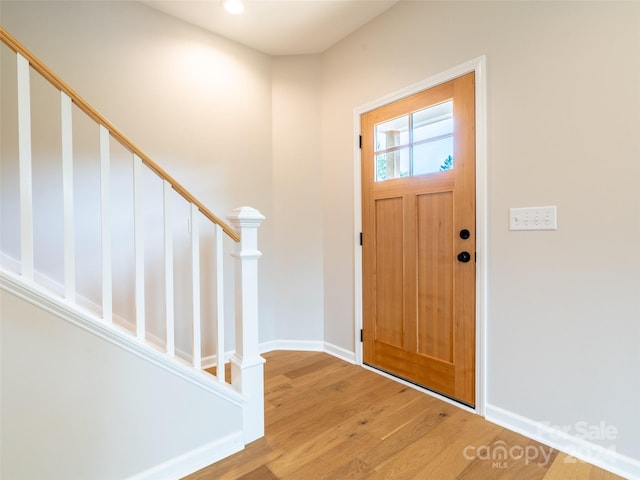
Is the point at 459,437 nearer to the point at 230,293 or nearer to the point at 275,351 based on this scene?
the point at 275,351


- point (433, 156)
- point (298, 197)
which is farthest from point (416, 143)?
point (298, 197)

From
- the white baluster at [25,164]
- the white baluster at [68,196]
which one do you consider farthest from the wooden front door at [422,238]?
the white baluster at [25,164]

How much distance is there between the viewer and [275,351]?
291 cm

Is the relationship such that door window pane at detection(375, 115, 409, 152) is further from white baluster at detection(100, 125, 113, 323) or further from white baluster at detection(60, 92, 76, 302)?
white baluster at detection(60, 92, 76, 302)

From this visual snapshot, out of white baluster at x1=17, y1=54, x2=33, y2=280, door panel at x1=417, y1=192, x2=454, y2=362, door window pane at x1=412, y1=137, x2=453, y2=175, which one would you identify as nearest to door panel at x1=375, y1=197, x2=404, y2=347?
door panel at x1=417, y1=192, x2=454, y2=362

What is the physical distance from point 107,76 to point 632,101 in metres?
3.01

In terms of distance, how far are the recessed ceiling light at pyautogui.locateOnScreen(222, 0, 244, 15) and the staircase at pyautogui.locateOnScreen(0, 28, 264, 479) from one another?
126 cm

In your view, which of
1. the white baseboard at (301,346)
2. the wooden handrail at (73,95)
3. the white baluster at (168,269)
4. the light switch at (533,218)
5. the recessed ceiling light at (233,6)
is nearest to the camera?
the wooden handrail at (73,95)

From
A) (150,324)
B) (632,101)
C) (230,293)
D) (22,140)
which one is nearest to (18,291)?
(22,140)

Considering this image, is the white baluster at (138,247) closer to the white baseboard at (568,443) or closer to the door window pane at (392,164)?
the door window pane at (392,164)

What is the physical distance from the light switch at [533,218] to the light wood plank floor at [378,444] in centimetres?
113

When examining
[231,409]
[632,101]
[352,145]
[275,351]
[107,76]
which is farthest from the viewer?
[275,351]

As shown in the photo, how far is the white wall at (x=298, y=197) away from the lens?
2.90 meters

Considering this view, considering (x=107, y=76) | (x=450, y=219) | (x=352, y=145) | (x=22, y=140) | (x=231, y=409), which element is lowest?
(x=231, y=409)
